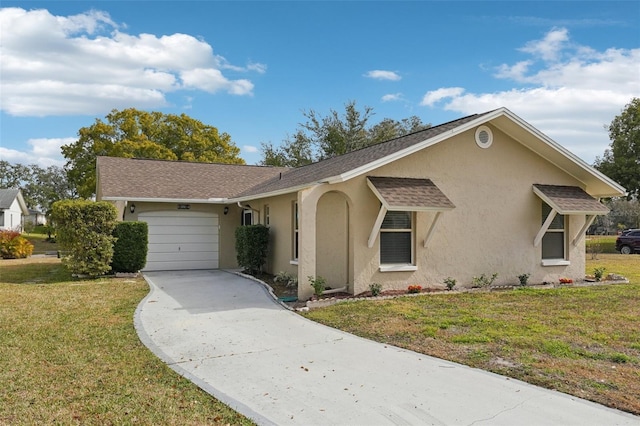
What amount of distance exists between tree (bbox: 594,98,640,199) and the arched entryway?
28511 millimetres

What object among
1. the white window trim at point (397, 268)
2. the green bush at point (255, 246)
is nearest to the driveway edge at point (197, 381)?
the white window trim at point (397, 268)

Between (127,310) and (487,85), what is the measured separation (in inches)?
508

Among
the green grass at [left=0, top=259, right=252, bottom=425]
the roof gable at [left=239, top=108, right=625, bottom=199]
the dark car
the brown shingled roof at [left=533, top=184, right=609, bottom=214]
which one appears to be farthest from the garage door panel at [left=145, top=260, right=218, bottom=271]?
the dark car

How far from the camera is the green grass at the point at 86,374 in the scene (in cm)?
423

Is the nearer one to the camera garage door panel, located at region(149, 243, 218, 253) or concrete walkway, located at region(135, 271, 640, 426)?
concrete walkway, located at region(135, 271, 640, 426)

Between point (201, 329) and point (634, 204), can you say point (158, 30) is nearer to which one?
point (201, 329)

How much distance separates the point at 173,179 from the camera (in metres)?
18.0

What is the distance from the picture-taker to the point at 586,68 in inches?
552

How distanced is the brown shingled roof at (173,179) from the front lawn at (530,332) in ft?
30.1

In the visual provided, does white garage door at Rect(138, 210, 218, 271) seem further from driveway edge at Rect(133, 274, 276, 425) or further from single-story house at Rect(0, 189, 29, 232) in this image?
single-story house at Rect(0, 189, 29, 232)

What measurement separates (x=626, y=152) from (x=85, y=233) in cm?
3414

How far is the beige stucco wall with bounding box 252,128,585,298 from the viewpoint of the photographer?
35.5 ft

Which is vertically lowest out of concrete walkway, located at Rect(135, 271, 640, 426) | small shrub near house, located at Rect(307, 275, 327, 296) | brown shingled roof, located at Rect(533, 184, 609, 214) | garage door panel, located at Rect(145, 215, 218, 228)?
concrete walkway, located at Rect(135, 271, 640, 426)

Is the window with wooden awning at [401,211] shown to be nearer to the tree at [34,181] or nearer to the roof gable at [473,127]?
the roof gable at [473,127]
